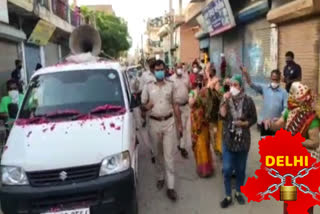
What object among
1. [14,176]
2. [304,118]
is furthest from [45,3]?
[304,118]

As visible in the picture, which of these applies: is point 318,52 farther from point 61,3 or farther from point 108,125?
point 61,3

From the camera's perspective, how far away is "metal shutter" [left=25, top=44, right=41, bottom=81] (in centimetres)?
1443

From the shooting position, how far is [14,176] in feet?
11.3

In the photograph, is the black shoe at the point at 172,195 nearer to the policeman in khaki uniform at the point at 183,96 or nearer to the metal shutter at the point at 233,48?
the policeman in khaki uniform at the point at 183,96

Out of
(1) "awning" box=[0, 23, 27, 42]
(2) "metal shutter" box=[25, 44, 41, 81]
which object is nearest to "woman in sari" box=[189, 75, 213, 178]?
(1) "awning" box=[0, 23, 27, 42]

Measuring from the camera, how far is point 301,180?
233 centimetres

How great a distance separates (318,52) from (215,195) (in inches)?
173

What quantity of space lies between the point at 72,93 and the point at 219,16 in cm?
1102

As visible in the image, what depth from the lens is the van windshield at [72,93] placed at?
4307mm

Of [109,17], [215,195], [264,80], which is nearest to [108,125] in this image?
[215,195]

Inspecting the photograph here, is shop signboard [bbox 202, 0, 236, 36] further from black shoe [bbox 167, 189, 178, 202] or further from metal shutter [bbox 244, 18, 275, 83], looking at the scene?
black shoe [bbox 167, 189, 178, 202]

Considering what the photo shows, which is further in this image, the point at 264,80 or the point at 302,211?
the point at 264,80

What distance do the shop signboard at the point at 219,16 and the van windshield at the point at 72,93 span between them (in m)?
9.40

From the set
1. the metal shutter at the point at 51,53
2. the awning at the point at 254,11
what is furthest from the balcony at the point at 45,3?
the awning at the point at 254,11
